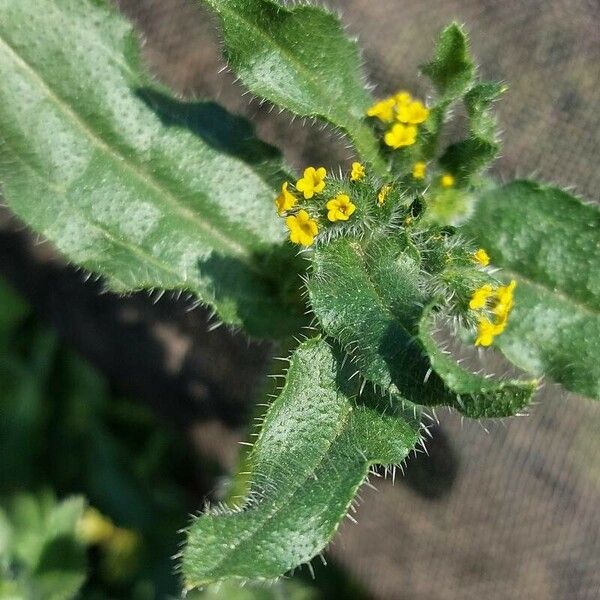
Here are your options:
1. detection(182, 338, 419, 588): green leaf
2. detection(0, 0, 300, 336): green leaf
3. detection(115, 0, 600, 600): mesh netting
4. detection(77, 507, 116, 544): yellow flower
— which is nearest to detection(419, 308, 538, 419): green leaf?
Answer: detection(182, 338, 419, 588): green leaf

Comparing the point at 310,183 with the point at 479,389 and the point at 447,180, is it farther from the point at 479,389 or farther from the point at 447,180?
the point at 479,389

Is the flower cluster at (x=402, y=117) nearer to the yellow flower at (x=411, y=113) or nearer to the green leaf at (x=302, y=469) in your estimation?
the yellow flower at (x=411, y=113)

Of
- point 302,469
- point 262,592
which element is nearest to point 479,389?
point 302,469

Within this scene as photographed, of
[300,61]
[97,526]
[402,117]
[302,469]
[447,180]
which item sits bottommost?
[97,526]

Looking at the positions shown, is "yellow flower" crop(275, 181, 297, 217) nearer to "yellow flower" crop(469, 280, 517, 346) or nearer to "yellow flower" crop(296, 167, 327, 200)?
"yellow flower" crop(296, 167, 327, 200)

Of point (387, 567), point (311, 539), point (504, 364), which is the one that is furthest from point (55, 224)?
point (387, 567)

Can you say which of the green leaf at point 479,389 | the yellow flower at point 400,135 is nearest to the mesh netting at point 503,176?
the yellow flower at point 400,135
